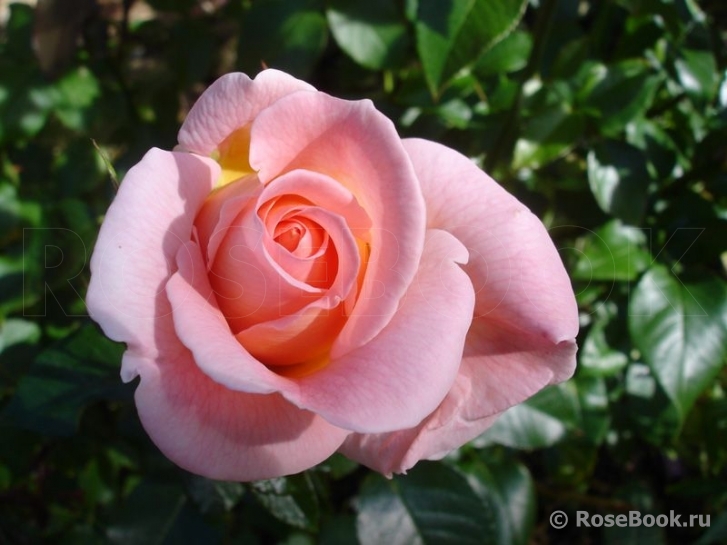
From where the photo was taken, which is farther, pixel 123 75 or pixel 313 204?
pixel 123 75

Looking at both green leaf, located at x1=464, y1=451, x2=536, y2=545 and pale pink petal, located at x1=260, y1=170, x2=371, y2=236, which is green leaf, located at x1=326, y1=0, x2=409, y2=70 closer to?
pale pink petal, located at x1=260, y1=170, x2=371, y2=236

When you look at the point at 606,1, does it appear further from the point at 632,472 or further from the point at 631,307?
the point at 632,472

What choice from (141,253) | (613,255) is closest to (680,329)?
(613,255)

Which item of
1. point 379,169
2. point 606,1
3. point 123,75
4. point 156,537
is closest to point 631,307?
point 606,1

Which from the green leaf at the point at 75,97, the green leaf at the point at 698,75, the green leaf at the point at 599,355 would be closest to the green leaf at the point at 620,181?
the green leaf at the point at 698,75

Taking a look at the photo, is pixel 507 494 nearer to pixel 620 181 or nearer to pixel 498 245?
pixel 620 181

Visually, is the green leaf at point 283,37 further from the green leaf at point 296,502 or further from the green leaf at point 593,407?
the green leaf at point 593,407

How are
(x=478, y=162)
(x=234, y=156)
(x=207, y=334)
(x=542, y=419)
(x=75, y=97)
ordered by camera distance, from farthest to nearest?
(x=75, y=97) < (x=542, y=419) < (x=478, y=162) < (x=234, y=156) < (x=207, y=334)
